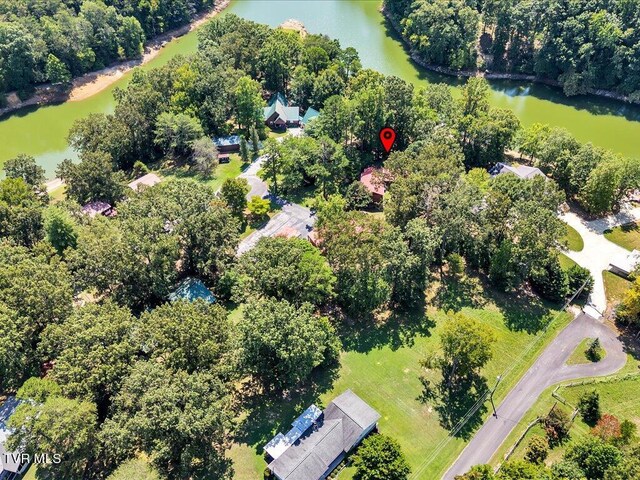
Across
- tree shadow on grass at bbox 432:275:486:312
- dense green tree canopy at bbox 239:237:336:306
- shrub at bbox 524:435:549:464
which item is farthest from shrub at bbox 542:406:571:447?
dense green tree canopy at bbox 239:237:336:306

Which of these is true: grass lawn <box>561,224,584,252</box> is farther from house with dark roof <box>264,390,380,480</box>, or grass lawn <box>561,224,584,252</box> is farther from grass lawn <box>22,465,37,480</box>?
grass lawn <box>22,465,37,480</box>

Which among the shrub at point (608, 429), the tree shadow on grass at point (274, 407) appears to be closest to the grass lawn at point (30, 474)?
the tree shadow on grass at point (274, 407)

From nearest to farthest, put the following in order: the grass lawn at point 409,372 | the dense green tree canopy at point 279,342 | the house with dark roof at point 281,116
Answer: the dense green tree canopy at point 279,342 → the grass lawn at point 409,372 → the house with dark roof at point 281,116

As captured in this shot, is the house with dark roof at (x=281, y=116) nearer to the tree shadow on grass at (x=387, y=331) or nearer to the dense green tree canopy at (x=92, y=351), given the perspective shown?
the tree shadow on grass at (x=387, y=331)

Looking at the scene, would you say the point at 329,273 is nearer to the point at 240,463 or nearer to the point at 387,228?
the point at 387,228

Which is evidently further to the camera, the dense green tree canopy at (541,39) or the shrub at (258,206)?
the dense green tree canopy at (541,39)

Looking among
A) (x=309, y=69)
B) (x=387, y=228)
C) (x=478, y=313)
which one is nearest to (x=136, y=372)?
(x=387, y=228)

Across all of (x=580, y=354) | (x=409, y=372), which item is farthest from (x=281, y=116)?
(x=580, y=354)

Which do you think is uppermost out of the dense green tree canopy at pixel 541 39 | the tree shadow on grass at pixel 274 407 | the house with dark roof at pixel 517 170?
the dense green tree canopy at pixel 541 39
